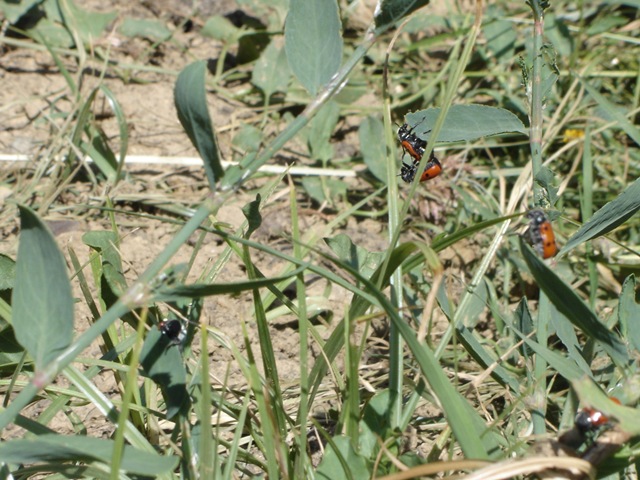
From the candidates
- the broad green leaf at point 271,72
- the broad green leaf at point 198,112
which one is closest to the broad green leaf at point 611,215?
the broad green leaf at point 198,112

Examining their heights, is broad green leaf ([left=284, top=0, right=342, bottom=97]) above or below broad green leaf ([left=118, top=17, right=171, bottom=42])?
below

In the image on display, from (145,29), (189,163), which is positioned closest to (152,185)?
(189,163)

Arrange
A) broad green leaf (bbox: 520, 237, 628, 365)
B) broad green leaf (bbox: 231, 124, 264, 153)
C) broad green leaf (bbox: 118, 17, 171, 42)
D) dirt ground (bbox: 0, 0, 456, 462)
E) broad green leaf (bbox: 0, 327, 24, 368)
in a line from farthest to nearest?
broad green leaf (bbox: 118, 17, 171, 42), broad green leaf (bbox: 231, 124, 264, 153), dirt ground (bbox: 0, 0, 456, 462), broad green leaf (bbox: 0, 327, 24, 368), broad green leaf (bbox: 520, 237, 628, 365)

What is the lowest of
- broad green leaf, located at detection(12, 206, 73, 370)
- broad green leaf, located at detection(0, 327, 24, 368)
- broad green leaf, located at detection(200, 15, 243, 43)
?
broad green leaf, located at detection(12, 206, 73, 370)

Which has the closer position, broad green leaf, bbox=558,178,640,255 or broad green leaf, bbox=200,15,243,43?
broad green leaf, bbox=558,178,640,255

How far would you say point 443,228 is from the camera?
2.68 metres

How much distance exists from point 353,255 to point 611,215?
1.89 feet

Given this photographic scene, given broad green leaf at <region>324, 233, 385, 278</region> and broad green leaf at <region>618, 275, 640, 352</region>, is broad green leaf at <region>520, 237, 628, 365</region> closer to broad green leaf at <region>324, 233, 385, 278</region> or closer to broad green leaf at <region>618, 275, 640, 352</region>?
broad green leaf at <region>618, 275, 640, 352</region>

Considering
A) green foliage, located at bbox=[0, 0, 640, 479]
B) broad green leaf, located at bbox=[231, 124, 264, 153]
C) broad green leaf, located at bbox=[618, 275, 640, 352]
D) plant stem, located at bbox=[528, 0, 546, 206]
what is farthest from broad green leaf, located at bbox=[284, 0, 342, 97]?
broad green leaf, located at bbox=[231, 124, 264, 153]

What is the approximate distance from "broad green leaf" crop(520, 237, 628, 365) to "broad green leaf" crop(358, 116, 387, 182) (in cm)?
150

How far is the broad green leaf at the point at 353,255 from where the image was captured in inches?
69.1

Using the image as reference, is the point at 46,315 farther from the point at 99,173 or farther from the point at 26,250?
the point at 99,173

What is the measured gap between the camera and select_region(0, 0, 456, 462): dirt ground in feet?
7.06

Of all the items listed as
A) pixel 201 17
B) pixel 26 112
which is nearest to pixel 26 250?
pixel 26 112
